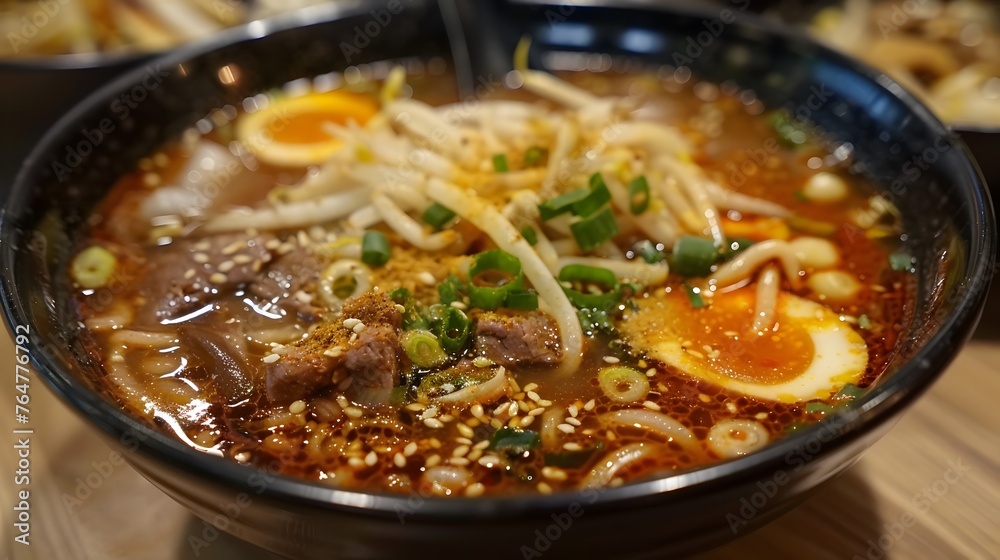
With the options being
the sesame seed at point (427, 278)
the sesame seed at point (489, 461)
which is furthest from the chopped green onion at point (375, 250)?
the sesame seed at point (489, 461)

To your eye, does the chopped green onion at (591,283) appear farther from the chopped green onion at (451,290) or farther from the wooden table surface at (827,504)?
the wooden table surface at (827,504)

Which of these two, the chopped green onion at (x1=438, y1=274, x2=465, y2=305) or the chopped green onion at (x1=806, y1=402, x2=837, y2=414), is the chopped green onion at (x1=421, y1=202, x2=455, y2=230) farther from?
the chopped green onion at (x1=806, y1=402, x2=837, y2=414)

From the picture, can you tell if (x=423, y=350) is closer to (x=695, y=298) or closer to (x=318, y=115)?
(x=695, y=298)

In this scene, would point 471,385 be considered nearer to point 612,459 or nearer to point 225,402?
point 612,459

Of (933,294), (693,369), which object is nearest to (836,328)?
(933,294)

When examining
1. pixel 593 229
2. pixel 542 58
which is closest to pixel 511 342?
pixel 593 229
